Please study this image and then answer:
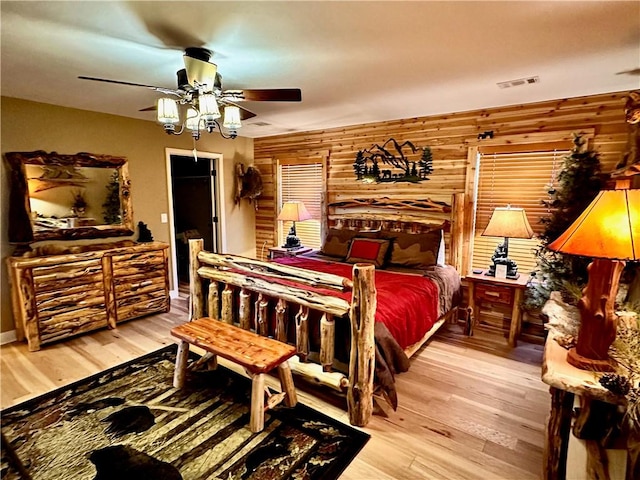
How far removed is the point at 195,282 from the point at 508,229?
304 centimetres

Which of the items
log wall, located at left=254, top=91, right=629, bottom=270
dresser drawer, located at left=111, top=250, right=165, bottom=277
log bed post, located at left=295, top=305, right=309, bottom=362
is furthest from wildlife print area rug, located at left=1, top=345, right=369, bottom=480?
log wall, located at left=254, top=91, right=629, bottom=270

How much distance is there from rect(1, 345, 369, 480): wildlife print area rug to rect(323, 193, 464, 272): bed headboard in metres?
2.58

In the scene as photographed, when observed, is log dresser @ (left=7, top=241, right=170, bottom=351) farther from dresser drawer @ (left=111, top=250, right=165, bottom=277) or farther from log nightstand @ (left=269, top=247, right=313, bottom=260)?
log nightstand @ (left=269, top=247, right=313, bottom=260)

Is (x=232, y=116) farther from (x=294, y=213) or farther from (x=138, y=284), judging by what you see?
(x=138, y=284)

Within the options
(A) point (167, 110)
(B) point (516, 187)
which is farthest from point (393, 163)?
(A) point (167, 110)

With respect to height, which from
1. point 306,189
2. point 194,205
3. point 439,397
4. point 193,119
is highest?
point 193,119

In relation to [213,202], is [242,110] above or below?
above

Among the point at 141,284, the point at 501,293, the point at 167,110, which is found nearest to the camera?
the point at 167,110

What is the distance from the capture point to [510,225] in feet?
10.3

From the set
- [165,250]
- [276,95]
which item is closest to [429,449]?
[276,95]

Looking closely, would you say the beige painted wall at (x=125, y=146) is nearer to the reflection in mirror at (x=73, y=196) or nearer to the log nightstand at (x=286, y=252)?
the reflection in mirror at (x=73, y=196)

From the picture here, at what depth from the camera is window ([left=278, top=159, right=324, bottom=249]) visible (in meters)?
5.09

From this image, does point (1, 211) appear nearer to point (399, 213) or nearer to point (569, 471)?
point (399, 213)

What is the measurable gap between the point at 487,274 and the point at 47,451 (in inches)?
154
